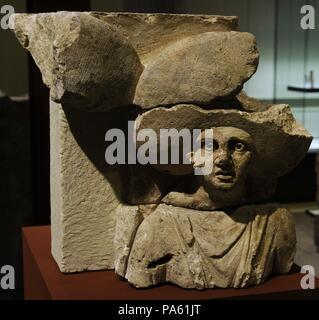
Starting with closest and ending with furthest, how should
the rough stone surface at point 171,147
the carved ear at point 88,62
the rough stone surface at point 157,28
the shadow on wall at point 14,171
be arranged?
the carved ear at point 88,62 → the rough stone surface at point 171,147 → the rough stone surface at point 157,28 → the shadow on wall at point 14,171

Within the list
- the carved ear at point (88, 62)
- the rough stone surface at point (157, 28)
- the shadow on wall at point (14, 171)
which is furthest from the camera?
the shadow on wall at point (14, 171)

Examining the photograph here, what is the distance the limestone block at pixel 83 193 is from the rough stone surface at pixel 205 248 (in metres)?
0.16

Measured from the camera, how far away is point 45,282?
2.24m

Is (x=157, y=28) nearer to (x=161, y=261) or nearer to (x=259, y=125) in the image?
(x=259, y=125)

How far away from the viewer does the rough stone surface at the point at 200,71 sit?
2.07 m

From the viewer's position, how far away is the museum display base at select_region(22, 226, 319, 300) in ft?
6.87

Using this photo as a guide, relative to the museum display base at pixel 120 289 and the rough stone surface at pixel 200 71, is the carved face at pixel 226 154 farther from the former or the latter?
the museum display base at pixel 120 289

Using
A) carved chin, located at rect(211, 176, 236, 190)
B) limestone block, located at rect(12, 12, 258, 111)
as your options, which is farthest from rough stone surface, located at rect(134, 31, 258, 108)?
carved chin, located at rect(211, 176, 236, 190)

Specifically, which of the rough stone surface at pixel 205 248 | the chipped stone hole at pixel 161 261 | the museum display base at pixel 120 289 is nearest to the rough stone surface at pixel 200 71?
the rough stone surface at pixel 205 248

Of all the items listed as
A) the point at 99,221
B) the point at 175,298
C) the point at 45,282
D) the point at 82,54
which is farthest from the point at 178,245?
the point at 82,54

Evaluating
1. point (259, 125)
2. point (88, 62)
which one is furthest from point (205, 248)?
point (88, 62)

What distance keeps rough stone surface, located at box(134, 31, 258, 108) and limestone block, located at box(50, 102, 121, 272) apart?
29cm

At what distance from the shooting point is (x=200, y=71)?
2.08 meters

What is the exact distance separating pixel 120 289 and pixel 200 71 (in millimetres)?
787
